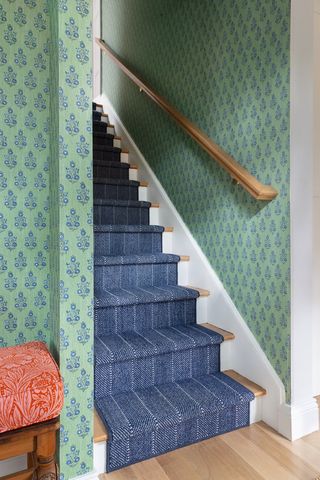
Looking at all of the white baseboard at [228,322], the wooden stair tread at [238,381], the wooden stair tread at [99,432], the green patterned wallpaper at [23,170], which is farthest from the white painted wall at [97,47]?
the wooden stair tread at [99,432]

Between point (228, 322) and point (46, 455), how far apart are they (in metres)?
1.16

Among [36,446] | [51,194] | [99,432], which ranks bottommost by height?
[99,432]

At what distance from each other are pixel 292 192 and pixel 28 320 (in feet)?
4.21

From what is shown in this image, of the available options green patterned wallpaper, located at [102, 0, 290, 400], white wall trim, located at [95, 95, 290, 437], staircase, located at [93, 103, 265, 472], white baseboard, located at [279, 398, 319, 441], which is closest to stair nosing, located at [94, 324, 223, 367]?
staircase, located at [93, 103, 265, 472]

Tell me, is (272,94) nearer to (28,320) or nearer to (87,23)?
(87,23)

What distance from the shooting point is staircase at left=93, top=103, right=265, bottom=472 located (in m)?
1.46

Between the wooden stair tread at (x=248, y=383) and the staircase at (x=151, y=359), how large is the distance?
1 centimetres

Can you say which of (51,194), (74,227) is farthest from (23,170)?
(74,227)

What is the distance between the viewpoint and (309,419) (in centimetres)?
161

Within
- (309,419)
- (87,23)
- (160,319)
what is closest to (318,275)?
→ (309,419)

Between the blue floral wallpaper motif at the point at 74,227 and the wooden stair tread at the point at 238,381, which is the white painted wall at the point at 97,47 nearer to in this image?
the blue floral wallpaper motif at the point at 74,227

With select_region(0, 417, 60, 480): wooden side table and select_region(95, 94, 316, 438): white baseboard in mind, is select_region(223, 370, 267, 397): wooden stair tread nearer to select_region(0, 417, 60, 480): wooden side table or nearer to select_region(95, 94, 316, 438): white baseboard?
select_region(95, 94, 316, 438): white baseboard

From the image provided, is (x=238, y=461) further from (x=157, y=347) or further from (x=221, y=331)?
(x=221, y=331)

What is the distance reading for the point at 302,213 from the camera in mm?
1562
